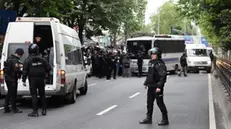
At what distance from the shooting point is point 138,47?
33.2m

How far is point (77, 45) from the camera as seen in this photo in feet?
55.4

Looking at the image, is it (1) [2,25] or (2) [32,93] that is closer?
(2) [32,93]

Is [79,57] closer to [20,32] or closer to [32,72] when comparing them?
[20,32]

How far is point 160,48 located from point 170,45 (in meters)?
2.57

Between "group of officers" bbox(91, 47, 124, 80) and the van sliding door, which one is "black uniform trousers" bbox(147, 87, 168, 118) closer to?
the van sliding door

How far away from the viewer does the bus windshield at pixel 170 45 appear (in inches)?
1332

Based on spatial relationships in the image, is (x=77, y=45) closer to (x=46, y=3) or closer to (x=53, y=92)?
(x=53, y=92)

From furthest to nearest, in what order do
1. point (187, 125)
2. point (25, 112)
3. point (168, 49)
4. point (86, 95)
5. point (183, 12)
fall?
point (183, 12) < point (168, 49) < point (86, 95) < point (25, 112) < point (187, 125)

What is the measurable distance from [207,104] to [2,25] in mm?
9983

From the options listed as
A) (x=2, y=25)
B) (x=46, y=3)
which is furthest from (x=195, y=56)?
(x=2, y=25)

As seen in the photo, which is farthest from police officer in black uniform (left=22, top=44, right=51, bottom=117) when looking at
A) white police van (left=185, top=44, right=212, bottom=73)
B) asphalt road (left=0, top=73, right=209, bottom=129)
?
white police van (left=185, top=44, right=212, bottom=73)

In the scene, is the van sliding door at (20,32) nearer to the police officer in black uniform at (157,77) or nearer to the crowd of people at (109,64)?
the police officer in black uniform at (157,77)

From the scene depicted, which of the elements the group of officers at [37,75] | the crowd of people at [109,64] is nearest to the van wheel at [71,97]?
the group of officers at [37,75]

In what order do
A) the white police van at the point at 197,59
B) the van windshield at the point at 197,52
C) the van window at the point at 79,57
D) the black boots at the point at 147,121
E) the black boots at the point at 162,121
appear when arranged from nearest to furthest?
1. the black boots at the point at 162,121
2. the black boots at the point at 147,121
3. the van window at the point at 79,57
4. the white police van at the point at 197,59
5. the van windshield at the point at 197,52
